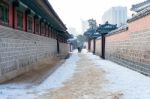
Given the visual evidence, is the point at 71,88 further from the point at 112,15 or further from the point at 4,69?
the point at 112,15

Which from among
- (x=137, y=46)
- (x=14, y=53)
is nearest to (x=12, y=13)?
(x=14, y=53)

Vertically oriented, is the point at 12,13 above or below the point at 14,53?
above

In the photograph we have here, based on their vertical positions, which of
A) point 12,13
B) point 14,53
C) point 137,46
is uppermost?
point 12,13

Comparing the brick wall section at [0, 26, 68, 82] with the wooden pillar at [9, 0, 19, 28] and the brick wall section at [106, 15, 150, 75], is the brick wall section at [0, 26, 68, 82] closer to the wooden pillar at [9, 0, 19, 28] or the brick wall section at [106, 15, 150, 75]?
the wooden pillar at [9, 0, 19, 28]

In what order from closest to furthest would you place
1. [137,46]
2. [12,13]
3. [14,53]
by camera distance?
[14,53], [12,13], [137,46]

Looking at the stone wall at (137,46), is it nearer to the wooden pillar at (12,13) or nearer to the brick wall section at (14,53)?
the brick wall section at (14,53)

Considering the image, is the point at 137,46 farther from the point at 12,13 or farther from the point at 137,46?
the point at 12,13

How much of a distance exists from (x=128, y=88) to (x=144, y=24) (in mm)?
5483

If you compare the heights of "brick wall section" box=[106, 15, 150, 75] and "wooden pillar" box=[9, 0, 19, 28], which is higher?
"wooden pillar" box=[9, 0, 19, 28]

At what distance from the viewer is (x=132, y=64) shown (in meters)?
18.0

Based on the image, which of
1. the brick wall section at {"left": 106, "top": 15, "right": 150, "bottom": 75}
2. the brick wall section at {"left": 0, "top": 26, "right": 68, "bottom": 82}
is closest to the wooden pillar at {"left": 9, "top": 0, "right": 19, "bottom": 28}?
the brick wall section at {"left": 0, "top": 26, "right": 68, "bottom": 82}

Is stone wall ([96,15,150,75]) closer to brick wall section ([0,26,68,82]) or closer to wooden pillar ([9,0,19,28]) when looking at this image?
brick wall section ([0,26,68,82])

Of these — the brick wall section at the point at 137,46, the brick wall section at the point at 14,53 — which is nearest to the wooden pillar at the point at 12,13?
the brick wall section at the point at 14,53

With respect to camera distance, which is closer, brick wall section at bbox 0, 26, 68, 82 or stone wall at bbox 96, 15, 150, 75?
brick wall section at bbox 0, 26, 68, 82
